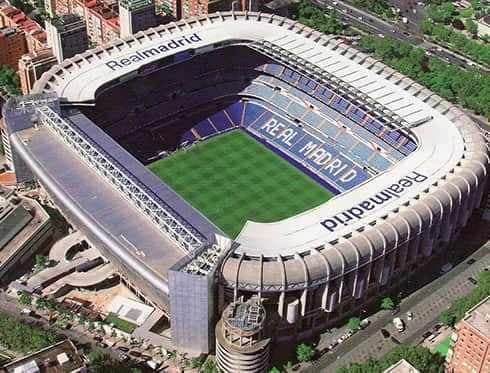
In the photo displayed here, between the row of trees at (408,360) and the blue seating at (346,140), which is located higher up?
the blue seating at (346,140)

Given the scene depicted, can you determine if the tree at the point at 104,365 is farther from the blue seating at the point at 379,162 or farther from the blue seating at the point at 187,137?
the blue seating at the point at 379,162

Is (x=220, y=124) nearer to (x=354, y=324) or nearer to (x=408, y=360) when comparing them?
(x=354, y=324)

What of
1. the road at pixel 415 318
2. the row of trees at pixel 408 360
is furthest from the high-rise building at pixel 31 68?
the row of trees at pixel 408 360

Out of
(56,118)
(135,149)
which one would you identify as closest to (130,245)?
(56,118)

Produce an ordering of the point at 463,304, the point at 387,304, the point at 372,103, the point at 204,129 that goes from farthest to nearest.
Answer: the point at 204,129 → the point at 372,103 → the point at 387,304 → the point at 463,304

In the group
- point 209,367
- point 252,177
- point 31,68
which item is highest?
point 31,68

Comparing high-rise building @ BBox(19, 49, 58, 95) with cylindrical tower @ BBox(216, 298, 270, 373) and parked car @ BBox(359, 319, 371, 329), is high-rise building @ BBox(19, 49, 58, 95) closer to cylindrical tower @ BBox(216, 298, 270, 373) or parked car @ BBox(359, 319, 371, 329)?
cylindrical tower @ BBox(216, 298, 270, 373)

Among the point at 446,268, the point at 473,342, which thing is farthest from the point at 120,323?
the point at 446,268
